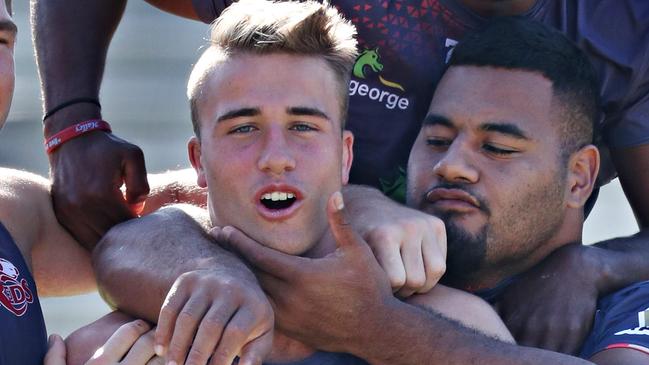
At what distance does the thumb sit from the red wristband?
0.80 m

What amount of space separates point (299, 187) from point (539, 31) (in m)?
0.87

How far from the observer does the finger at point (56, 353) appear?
2613 mm

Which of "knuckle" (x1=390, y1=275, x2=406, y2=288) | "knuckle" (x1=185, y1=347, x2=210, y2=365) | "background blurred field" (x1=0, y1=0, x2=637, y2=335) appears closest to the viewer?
"knuckle" (x1=185, y1=347, x2=210, y2=365)

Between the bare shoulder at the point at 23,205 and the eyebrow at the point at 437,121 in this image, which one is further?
the eyebrow at the point at 437,121

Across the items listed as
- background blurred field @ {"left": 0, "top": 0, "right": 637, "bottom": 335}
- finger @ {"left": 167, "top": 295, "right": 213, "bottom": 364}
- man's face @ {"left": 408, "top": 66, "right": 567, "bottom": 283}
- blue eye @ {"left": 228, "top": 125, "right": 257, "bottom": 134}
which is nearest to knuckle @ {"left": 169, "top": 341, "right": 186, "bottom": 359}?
finger @ {"left": 167, "top": 295, "right": 213, "bottom": 364}

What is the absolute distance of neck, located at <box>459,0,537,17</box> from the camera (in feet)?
10.8

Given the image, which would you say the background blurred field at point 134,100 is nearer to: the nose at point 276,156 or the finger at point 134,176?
the finger at point 134,176

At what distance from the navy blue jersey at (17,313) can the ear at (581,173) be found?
50.5 inches

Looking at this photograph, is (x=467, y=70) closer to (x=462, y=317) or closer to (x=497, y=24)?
(x=497, y=24)

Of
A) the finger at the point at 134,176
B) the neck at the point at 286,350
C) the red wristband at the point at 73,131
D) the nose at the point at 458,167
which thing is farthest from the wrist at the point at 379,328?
the red wristband at the point at 73,131

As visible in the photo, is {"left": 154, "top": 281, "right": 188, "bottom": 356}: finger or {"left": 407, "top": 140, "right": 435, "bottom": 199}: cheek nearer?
{"left": 154, "top": 281, "right": 188, "bottom": 356}: finger

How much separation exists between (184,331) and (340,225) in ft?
1.21

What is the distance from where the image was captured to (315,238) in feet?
8.98

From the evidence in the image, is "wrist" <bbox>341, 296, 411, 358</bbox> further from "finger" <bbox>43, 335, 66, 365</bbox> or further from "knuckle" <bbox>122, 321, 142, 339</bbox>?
"finger" <bbox>43, 335, 66, 365</bbox>
